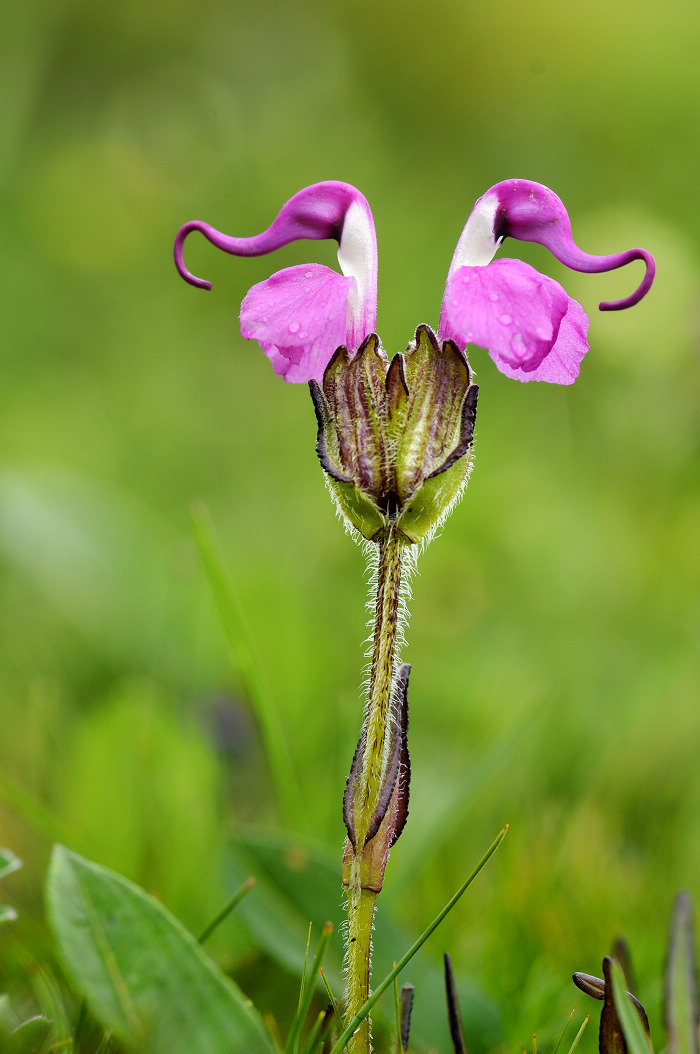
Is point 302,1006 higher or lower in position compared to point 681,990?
lower

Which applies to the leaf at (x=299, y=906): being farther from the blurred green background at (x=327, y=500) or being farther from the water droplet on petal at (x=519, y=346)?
the water droplet on petal at (x=519, y=346)

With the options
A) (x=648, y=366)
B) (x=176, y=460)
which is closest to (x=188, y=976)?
(x=176, y=460)

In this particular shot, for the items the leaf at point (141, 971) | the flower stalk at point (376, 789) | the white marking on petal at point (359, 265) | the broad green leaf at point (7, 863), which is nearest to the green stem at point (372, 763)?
the flower stalk at point (376, 789)

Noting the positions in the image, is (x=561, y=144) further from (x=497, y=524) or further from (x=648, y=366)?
(x=497, y=524)

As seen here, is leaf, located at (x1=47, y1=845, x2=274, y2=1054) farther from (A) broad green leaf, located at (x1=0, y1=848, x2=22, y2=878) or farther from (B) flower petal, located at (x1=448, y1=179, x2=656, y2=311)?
(B) flower petal, located at (x1=448, y1=179, x2=656, y2=311)

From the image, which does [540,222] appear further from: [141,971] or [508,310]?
[141,971]

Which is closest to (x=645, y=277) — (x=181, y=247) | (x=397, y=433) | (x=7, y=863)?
(x=397, y=433)

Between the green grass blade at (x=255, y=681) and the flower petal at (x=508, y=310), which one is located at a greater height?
the flower petal at (x=508, y=310)
